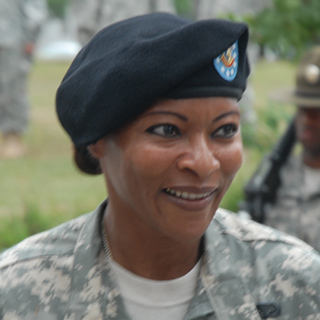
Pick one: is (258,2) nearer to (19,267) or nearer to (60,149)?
(60,149)

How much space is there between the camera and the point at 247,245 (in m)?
2.15

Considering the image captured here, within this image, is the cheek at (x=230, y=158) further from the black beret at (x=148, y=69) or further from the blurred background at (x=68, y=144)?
the blurred background at (x=68, y=144)

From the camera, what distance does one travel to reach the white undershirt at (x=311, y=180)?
4.61 metres

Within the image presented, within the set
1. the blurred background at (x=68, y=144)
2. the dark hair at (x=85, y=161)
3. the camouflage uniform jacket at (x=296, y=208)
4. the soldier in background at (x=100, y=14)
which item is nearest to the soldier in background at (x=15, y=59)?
the blurred background at (x=68, y=144)

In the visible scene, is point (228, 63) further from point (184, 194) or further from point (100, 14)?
point (100, 14)

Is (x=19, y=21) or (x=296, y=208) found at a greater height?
(x=296, y=208)

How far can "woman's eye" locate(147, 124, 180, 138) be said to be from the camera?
1.88m

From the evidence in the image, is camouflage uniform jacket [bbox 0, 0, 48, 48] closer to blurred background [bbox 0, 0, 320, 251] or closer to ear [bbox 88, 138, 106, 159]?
blurred background [bbox 0, 0, 320, 251]

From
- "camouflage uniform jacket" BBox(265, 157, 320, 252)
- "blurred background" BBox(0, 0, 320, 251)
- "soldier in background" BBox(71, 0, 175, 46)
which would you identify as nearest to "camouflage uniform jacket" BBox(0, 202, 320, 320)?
"camouflage uniform jacket" BBox(265, 157, 320, 252)

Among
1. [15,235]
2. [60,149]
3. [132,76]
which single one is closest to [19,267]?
[132,76]

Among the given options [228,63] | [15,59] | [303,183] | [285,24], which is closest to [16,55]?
[15,59]

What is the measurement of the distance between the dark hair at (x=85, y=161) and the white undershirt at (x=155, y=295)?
30 cm

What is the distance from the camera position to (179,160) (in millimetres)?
1870

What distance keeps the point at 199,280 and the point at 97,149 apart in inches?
16.8
